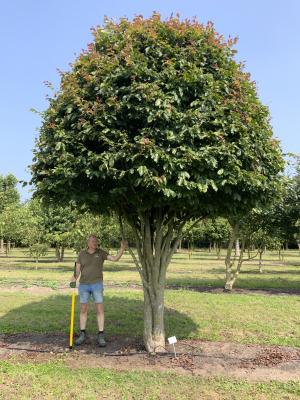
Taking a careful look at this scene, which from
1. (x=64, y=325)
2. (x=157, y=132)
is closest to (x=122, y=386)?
(x=157, y=132)

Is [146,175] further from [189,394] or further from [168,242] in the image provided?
[189,394]

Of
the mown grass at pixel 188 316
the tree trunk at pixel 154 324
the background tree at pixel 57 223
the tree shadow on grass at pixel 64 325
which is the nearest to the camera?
the tree trunk at pixel 154 324

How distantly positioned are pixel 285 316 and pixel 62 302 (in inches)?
257

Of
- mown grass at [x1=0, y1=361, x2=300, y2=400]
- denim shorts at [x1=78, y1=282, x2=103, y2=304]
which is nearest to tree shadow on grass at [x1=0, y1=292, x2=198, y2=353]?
denim shorts at [x1=78, y1=282, x2=103, y2=304]

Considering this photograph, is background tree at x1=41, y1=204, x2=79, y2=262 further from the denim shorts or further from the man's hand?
the man's hand

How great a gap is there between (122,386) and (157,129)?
394 centimetres

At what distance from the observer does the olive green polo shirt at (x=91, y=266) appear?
8922mm

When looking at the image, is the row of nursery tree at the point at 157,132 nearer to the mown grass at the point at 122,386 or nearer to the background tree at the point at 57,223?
the mown grass at the point at 122,386

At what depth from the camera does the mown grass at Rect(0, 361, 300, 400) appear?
6.07 metres

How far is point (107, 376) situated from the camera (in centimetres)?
677

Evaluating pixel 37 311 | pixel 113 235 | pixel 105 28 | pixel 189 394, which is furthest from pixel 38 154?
pixel 113 235

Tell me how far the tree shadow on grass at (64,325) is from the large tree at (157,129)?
1.25m

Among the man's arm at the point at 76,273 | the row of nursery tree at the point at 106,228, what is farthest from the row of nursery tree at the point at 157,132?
the row of nursery tree at the point at 106,228

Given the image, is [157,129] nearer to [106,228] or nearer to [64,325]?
[64,325]
